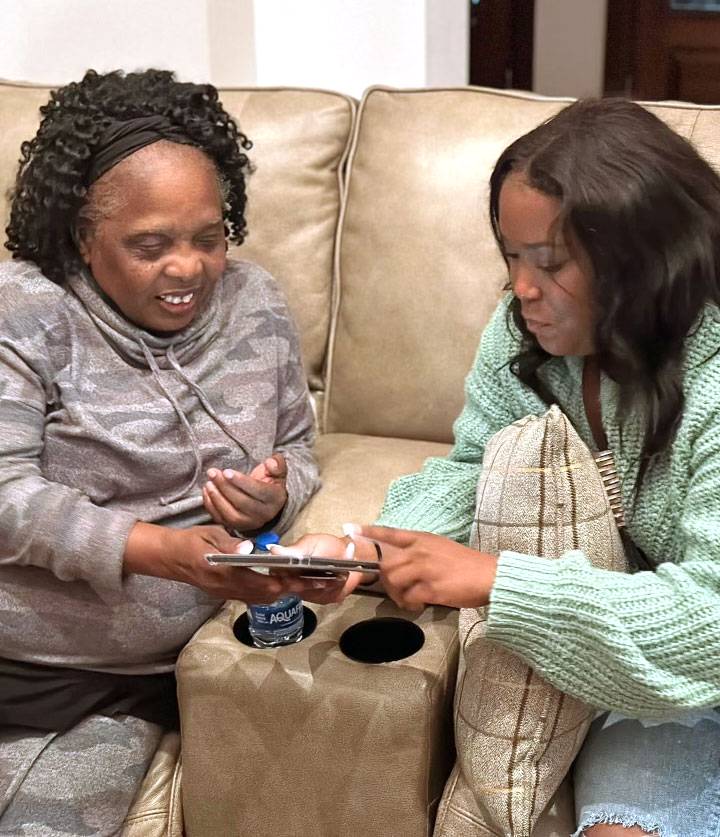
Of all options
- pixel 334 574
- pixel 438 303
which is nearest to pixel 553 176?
pixel 334 574

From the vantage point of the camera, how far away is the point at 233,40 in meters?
2.46

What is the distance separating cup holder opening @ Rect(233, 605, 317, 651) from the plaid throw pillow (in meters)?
0.20

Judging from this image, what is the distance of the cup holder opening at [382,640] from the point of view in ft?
3.98

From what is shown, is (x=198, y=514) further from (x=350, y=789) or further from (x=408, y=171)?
(x=408, y=171)

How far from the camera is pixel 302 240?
1781mm

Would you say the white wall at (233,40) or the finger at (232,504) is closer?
the finger at (232,504)

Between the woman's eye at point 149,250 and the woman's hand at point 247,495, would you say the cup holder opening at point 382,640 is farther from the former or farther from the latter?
the woman's eye at point 149,250

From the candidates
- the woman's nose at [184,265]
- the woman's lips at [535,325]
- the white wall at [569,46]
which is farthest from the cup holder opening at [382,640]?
the white wall at [569,46]

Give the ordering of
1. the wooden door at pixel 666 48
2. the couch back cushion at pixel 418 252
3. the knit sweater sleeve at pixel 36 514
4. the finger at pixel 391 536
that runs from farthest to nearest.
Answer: the wooden door at pixel 666 48
the couch back cushion at pixel 418 252
the knit sweater sleeve at pixel 36 514
the finger at pixel 391 536

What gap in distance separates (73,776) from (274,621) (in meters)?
0.30

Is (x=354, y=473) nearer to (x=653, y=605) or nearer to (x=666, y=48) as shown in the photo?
(x=653, y=605)

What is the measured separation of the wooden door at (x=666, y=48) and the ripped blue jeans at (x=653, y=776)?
3.41m

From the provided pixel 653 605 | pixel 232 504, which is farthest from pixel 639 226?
pixel 232 504

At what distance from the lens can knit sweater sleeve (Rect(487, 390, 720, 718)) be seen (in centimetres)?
105
